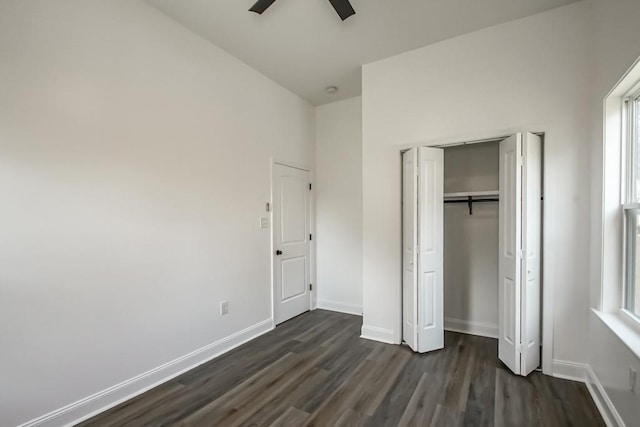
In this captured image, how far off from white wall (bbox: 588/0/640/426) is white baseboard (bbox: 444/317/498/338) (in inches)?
38.4

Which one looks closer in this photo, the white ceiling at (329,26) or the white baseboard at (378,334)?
the white ceiling at (329,26)

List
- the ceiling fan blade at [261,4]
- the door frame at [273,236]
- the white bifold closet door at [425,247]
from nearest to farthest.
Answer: the ceiling fan blade at [261,4], the white bifold closet door at [425,247], the door frame at [273,236]

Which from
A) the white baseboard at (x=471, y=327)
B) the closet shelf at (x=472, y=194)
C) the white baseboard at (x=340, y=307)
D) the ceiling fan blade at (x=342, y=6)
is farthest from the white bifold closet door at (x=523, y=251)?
the white baseboard at (x=340, y=307)

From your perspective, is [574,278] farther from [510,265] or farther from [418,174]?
[418,174]

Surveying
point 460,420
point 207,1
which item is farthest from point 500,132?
point 207,1

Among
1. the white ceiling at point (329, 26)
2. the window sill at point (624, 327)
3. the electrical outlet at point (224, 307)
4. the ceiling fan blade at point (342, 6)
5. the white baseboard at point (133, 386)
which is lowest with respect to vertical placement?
the white baseboard at point (133, 386)

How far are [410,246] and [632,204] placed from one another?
1607 millimetres

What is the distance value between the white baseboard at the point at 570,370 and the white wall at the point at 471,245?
0.79m

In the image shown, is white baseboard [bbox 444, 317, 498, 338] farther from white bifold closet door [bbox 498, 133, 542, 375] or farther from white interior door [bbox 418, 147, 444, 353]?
white bifold closet door [bbox 498, 133, 542, 375]

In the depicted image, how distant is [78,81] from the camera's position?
2.02m

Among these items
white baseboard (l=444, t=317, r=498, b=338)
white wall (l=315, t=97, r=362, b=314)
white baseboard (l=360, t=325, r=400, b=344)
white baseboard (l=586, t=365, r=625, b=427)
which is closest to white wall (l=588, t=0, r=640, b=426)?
white baseboard (l=586, t=365, r=625, b=427)

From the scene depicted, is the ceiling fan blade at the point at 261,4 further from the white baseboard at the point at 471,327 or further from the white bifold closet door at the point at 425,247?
the white baseboard at the point at 471,327

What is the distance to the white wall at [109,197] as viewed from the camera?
177 centimetres

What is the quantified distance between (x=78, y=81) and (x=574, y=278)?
3994 mm
